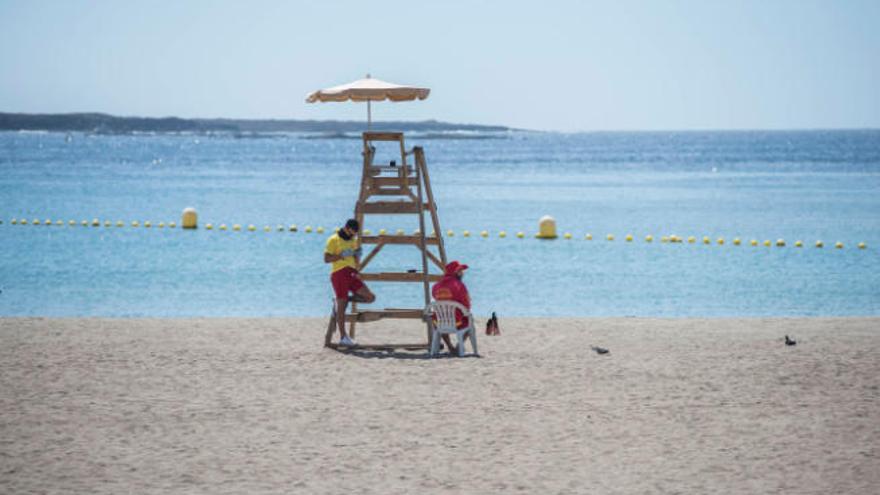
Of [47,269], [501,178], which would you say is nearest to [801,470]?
[47,269]

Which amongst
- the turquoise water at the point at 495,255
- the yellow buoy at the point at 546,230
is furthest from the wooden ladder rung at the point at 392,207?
the yellow buoy at the point at 546,230

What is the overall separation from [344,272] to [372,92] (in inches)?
73.0

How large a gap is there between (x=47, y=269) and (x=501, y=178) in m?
54.7

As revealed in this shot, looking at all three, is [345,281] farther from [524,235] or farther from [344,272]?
[524,235]

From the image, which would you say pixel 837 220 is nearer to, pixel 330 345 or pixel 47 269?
pixel 47 269

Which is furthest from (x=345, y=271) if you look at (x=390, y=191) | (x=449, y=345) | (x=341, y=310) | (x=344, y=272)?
(x=449, y=345)

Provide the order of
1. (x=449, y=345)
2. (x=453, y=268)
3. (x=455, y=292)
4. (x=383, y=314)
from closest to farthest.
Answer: (x=455, y=292) → (x=453, y=268) → (x=449, y=345) → (x=383, y=314)

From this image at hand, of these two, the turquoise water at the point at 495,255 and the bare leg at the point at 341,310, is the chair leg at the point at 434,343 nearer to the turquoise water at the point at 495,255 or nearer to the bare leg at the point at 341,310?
the bare leg at the point at 341,310

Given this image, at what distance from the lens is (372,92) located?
11.7 meters

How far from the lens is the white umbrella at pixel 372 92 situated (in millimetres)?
11656

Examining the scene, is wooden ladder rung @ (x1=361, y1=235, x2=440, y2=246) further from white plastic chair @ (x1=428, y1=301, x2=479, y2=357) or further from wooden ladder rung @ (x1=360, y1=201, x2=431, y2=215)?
white plastic chair @ (x1=428, y1=301, x2=479, y2=357)

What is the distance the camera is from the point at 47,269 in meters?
23.6

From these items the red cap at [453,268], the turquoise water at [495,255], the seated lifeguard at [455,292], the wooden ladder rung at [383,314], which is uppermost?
the red cap at [453,268]

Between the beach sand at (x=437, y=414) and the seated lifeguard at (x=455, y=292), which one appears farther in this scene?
the seated lifeguard at (x=455, y=292)
